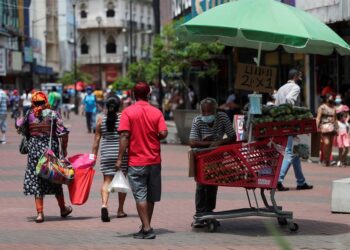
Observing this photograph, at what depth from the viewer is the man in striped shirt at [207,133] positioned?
9562 millimetres

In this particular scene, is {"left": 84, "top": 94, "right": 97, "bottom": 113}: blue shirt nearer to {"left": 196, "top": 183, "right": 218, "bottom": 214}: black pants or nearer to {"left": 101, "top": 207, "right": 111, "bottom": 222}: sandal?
{"left": 101, "top": 207, "right": 111, "bottom": 222}: sandal

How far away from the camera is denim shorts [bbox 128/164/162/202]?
884 cm

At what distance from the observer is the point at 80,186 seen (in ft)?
34.3

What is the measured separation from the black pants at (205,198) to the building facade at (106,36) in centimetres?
8257

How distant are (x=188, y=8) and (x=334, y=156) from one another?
19.0 metres

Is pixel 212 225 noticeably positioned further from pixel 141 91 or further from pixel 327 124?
pixel 327 124

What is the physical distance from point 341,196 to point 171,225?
8.09 feet

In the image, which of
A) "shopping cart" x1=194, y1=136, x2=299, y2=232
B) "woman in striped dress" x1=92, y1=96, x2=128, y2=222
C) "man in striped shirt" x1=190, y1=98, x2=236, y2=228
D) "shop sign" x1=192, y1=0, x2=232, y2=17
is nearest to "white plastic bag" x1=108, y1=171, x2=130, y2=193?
"shopping cart" x1=194, y1=136, x2=299, y2=232

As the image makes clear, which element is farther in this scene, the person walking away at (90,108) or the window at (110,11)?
the window at (110,11)

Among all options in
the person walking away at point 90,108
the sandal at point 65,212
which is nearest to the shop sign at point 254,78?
the sandal at point 65,212

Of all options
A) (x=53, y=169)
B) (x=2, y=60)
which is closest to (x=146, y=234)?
(x=53, y=169)

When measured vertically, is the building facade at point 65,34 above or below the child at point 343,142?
above

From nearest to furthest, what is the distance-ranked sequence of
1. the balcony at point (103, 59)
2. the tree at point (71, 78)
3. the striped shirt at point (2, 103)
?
1. the striped shirt at point (2, 103)
2. the tree at point (71, 78)
3. the balcony at point (103, 59)

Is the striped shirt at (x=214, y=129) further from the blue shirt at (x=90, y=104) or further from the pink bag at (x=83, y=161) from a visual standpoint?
the blue shirt at (x=90, y=104)
